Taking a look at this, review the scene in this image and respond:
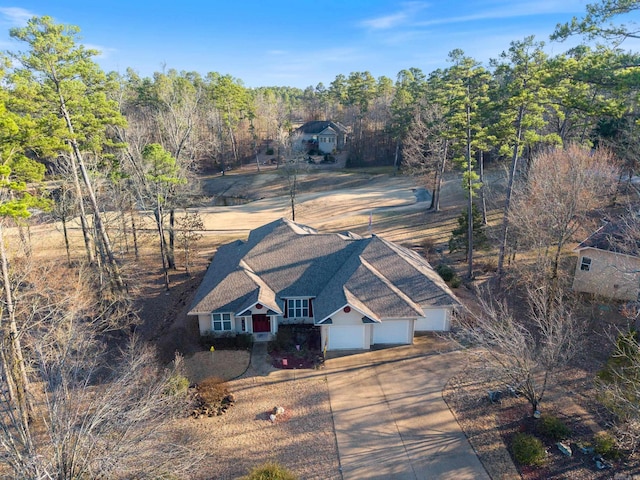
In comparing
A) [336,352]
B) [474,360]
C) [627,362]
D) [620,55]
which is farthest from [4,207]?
[627,362]

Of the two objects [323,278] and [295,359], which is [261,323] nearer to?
[295,359]

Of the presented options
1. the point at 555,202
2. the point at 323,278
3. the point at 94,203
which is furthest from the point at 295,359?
→ the point at 555,202

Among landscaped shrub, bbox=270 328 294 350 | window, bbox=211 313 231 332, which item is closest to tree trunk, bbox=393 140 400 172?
landscaped shrub, bbox=270 328 294 350

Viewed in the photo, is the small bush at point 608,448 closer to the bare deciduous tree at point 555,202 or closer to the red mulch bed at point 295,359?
the bare deciduous tree at point 555,202

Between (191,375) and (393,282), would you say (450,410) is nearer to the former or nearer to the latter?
(393,282)

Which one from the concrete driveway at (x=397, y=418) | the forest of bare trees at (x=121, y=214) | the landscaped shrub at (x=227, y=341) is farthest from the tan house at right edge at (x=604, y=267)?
the landscaped shrub at (x=227, y=341)
